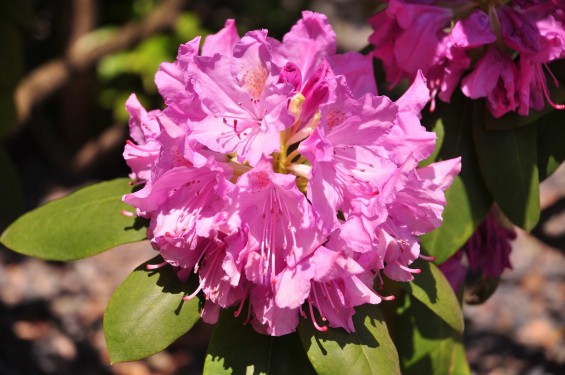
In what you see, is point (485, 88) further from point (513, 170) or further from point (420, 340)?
point (420, 340)

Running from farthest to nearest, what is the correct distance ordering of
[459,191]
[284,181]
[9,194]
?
[9,194]
[459,191]
[284,181]

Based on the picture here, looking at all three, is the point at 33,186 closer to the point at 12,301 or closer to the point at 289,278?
the point at 12,301

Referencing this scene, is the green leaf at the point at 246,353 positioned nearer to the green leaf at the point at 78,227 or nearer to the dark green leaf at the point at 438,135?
the green leaf at the point at 78,227

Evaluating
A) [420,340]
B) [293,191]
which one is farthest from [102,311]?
[293,191]

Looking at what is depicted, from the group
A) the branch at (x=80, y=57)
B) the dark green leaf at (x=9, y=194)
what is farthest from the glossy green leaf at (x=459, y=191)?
the branch at (x=80, y=57)

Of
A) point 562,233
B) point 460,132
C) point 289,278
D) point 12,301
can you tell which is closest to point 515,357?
point 562,233

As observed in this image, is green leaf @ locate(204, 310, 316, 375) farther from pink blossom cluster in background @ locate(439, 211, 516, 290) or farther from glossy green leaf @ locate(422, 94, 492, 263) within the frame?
pink blossom cluster in background @ locate(439, 211, 516, 290)

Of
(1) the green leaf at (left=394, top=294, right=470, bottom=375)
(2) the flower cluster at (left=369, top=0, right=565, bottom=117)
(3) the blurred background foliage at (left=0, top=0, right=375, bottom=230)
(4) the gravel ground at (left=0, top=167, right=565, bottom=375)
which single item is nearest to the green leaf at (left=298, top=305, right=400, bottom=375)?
(2) the flower cluster at (left=369, top=0, right=565, bottom=117)
